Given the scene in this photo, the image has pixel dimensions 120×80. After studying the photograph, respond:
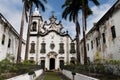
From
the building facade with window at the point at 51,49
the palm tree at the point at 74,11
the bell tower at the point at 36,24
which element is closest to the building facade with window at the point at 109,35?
the palm tree at the point at 74,11

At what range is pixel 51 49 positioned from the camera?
34.5m

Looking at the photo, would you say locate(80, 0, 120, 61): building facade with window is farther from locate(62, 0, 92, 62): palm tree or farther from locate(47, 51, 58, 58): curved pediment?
locate(47, 51, 58, 58): curved pediment

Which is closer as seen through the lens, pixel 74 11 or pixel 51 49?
pixel 74 11

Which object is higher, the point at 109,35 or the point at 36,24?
the point at 36,24

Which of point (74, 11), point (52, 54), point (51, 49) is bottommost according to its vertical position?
point (52, 54)

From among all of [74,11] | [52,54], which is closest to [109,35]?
[74,11]

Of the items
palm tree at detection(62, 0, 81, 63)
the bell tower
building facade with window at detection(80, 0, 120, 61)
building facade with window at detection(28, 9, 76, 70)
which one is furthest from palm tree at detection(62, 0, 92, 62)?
the bell tower

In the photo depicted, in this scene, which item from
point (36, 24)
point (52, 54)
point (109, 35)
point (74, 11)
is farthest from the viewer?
point (36, 24)

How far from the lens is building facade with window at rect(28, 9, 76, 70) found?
3394 centimetres

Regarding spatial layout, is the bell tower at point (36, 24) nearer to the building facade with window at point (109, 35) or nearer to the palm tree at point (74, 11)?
the palm tree at point (74, 11)

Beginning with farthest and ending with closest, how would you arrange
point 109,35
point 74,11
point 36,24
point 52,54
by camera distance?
point 36,24, point 52,54, point 74,11, point 109,35

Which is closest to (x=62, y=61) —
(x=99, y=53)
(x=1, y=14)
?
(x=99, y=53)

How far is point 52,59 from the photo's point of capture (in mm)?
34469

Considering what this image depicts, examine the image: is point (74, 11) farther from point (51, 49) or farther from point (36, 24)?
point (36, 24)
